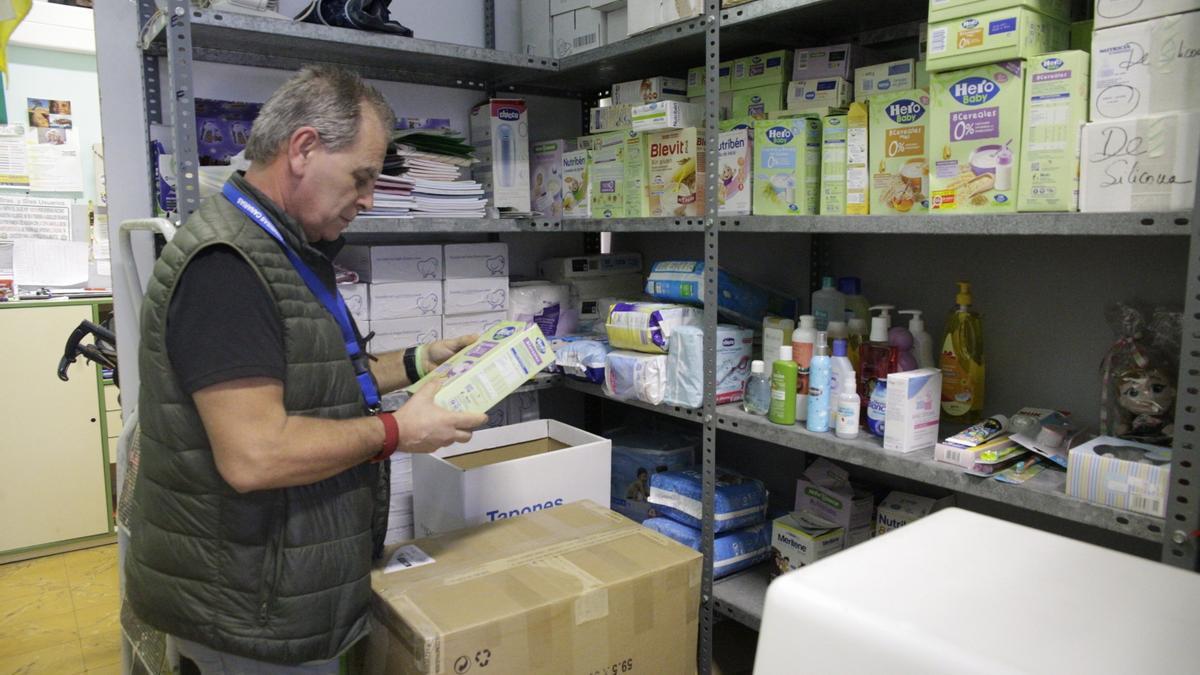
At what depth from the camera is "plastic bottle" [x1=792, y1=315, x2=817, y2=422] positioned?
195cm

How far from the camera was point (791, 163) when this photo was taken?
1.92 metres

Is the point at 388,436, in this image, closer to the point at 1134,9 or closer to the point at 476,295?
the point at 476,295

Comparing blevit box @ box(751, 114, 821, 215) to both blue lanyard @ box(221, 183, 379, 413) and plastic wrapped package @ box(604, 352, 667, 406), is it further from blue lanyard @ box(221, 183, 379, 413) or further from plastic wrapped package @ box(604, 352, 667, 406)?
blue lanyard @ box(221, 183, 379, 413)

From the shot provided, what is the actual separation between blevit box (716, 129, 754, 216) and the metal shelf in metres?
0.52

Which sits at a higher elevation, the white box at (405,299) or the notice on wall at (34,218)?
the notice on wall at (34,218)

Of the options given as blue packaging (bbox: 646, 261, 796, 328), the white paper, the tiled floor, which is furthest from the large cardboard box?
the white paper

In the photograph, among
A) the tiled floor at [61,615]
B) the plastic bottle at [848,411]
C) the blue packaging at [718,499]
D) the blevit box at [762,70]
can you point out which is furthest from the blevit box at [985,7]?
the tiled floor at [61,615]

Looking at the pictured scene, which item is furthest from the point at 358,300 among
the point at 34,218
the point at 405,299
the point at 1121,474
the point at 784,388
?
the point at 34,218

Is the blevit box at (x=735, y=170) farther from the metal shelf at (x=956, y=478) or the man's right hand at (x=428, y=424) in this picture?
the man's right hand at (x=428, y=424)

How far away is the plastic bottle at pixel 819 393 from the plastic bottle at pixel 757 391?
156 millimetres

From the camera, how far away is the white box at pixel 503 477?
212 centimetres

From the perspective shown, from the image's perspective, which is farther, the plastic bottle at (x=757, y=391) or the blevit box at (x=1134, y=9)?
the plastic bottle at (x=757, y=391)

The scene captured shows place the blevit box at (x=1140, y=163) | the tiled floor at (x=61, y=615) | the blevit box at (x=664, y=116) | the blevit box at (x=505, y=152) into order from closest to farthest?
the blevit box at (x=1140, y=163) → the blevit box at (x=664, y=116) → the blevit box at (x=505, y=152) → the tiled floor at (x=61, y=615)

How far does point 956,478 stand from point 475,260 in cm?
159
